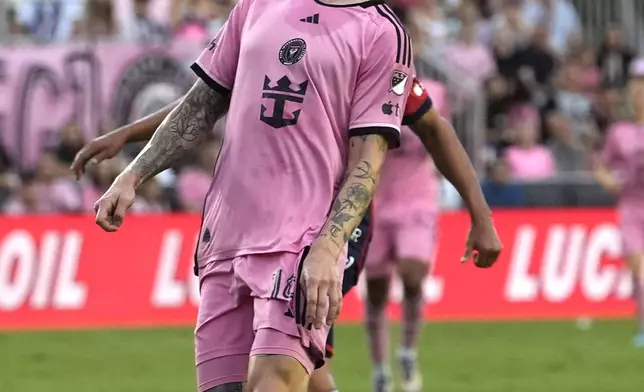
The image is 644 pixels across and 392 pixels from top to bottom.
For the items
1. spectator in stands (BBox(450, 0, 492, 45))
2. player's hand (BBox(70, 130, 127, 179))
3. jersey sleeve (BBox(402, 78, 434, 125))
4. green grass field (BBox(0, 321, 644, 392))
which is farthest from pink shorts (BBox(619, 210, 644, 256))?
player's hand (BBox(70, 130, 127, 179))

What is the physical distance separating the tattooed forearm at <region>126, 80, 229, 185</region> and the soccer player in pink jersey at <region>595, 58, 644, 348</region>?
387 inches

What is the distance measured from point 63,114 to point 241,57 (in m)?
13.2

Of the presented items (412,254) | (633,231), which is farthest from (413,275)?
(633,231)

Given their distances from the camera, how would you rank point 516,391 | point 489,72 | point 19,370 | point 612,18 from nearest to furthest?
point 516,391
point 19,370
point 489,72
point 612,18

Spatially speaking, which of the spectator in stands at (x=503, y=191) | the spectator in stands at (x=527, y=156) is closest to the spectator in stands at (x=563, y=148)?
the spectator in stands at (x=527, y=156)

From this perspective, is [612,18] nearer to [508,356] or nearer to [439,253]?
[439,253]

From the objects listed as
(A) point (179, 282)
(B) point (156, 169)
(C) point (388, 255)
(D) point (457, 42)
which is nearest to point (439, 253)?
(A) point (179, 282)

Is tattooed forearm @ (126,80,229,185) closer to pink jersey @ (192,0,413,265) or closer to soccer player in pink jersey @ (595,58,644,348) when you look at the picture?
pink jersey @ (192,0,413,265)

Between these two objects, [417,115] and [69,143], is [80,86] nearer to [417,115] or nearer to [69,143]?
[69,143]

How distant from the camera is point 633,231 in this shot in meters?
15.3

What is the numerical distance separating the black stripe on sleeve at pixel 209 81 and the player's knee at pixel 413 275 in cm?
594

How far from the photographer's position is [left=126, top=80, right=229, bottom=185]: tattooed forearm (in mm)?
5957

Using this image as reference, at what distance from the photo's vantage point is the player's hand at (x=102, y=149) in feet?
21.5

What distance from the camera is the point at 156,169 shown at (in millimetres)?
5914
